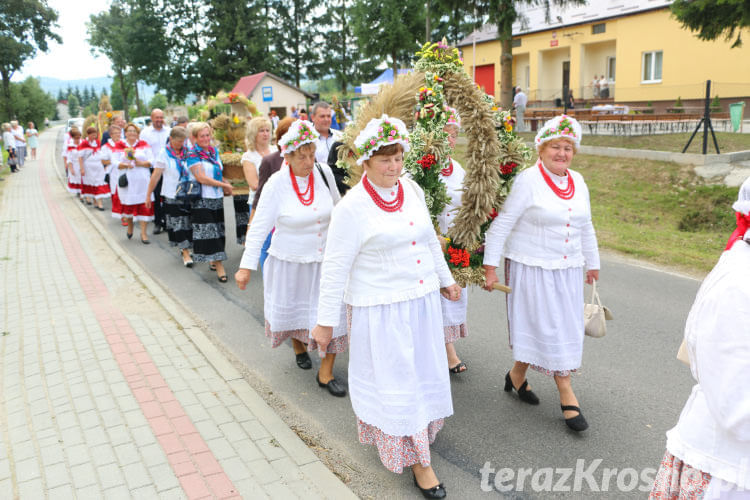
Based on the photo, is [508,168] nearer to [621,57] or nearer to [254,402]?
[254,402]

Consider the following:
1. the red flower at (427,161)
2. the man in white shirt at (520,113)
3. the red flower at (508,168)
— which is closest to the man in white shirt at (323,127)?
the red flower at (427,161)

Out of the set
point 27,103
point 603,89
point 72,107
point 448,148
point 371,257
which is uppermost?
point 72,107

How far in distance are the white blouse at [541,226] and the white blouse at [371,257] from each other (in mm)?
950

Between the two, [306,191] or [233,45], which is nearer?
[306,191]

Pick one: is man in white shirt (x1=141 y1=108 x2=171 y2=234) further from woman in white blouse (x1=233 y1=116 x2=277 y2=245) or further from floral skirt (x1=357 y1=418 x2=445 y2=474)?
floral skirt (x1=357 y1=418 x2=445 y2=474)

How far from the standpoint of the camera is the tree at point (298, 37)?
5694 centimetres

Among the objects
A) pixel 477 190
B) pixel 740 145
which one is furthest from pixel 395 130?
pixel 740 145

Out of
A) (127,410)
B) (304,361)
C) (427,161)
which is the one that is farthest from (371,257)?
(127,410)

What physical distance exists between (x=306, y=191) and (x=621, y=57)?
31168 millimetres

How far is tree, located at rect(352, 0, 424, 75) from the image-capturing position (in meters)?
36.1

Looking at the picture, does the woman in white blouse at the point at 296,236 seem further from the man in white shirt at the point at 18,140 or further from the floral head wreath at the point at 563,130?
the man in white shirt at the point at 18,140

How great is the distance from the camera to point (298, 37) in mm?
56844

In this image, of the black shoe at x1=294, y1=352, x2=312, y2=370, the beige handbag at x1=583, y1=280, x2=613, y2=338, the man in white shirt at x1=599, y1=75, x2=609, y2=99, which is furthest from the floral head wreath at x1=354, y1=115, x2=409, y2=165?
the man in white shirt at x1=599, y1=75, x2=609, y2=99

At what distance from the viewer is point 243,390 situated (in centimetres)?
474
